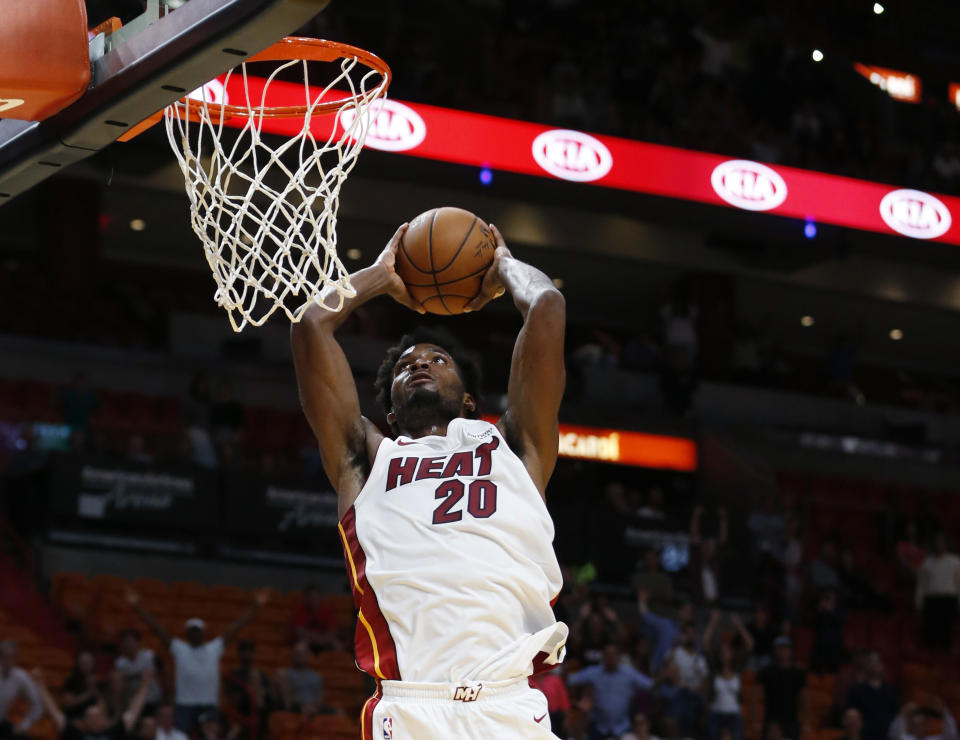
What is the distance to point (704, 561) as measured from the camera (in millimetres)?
12844

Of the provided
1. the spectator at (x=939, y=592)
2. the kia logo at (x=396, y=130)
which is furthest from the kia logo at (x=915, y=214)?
the kia logo at (x=396, y=130)

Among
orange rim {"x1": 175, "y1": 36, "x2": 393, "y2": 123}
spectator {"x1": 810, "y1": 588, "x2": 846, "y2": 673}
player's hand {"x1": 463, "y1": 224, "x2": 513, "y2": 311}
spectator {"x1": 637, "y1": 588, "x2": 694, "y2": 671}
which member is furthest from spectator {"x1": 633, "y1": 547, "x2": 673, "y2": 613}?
orange rim {"x1": 175, "y1": 36, "x2": 393, "y2": 123}

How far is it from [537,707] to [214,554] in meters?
8.89

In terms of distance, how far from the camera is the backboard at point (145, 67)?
11.0 ft

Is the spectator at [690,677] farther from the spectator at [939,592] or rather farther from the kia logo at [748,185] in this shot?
the kia logo at [748,185]

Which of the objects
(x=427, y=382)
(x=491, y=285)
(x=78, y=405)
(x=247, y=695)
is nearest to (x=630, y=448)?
(x=78, y=405)

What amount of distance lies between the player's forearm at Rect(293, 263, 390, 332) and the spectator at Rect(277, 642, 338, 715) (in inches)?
234

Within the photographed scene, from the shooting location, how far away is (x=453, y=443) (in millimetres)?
4066

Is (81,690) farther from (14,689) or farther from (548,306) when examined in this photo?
(548,306)

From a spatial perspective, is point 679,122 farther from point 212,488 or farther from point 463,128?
point 212,488

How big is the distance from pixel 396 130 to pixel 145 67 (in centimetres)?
875

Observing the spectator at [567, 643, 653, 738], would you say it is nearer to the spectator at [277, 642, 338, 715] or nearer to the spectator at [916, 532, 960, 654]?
the spectator at [277, 642, 338, 715]

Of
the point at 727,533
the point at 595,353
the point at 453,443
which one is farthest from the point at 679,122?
the point at 453,443

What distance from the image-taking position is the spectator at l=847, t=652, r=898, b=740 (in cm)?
1092
